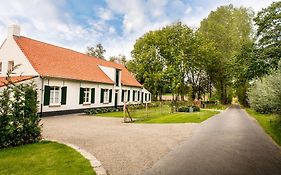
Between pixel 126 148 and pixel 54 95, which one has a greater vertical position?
pixel 54 95

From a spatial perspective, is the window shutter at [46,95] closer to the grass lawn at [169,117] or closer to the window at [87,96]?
the window at [87,96]

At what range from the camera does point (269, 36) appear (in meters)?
13.4

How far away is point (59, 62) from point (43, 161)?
18.7 metres

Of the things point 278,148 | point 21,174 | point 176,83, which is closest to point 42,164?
point 21,174

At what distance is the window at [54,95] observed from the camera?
21.4m

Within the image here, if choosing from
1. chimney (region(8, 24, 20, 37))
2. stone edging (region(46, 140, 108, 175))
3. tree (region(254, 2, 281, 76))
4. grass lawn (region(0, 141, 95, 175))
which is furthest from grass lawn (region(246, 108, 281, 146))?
chimney (region(8, 24, 20, 37))

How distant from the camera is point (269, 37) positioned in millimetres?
13406

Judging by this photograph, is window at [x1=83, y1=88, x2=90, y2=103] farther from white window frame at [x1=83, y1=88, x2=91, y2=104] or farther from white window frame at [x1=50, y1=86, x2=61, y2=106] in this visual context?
white window frame at [x1=50, y1=86, x2=61, y2=106]

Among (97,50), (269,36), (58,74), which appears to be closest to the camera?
(269,36)

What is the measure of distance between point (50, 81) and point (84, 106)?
5.38m

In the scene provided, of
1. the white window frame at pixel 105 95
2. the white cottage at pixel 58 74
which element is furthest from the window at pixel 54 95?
the white window frame at pixel 105 95

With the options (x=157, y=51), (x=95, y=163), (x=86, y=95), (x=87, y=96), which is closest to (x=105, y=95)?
(x=87, y=96)

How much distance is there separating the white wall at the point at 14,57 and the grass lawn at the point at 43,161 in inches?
521

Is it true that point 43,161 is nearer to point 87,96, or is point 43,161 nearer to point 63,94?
point 63,94
